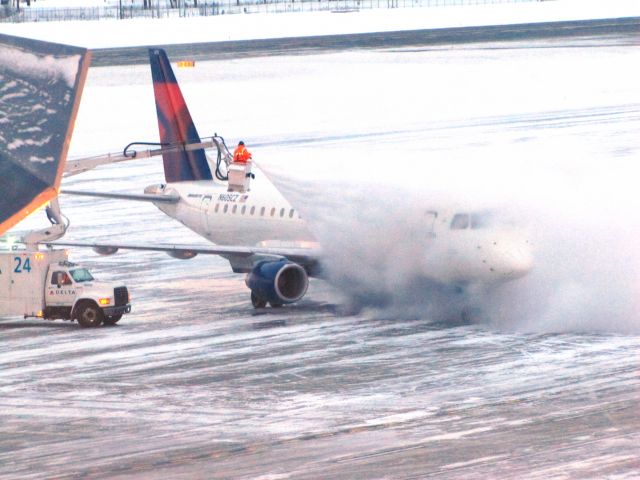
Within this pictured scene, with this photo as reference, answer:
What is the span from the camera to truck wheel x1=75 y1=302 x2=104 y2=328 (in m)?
43.9

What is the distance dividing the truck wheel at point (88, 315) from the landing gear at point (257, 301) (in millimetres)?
4710

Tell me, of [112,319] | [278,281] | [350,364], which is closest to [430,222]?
[278,281]

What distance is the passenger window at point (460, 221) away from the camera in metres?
41.7

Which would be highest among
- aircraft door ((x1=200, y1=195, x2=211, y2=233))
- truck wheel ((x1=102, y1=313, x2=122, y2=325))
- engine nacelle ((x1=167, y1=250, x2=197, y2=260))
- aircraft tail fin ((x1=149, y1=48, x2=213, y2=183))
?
aircraft tail fin ((x1=149, y1=48, x2=213, y2=183))

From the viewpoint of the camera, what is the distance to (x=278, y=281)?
147 ft

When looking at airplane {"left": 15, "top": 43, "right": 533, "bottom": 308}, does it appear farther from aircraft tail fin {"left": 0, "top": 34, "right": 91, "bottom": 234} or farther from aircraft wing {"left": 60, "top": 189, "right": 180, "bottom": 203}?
aircraft tail fin {"left": 0, "top": 34, "right": 91, "bottom": 234}

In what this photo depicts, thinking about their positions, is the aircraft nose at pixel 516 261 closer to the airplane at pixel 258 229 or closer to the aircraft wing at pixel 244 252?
the airplane at pixel 258 229

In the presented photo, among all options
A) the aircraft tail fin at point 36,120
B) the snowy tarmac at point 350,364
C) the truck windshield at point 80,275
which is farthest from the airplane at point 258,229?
the aircraft tail fin at point 36,120

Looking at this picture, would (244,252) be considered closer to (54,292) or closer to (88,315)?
(88,315)

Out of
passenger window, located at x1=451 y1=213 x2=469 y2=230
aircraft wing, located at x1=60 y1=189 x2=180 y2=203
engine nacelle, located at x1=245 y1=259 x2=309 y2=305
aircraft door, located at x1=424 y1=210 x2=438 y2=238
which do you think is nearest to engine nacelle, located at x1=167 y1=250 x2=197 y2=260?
engine nacelle, located at x1=245 y1=259 x2=309 y2=305

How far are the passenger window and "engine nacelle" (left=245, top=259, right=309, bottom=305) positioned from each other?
5.41m

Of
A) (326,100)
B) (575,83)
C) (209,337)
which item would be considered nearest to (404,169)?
(209,337)

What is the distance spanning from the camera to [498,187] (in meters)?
42.9

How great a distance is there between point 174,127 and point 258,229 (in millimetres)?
7840
